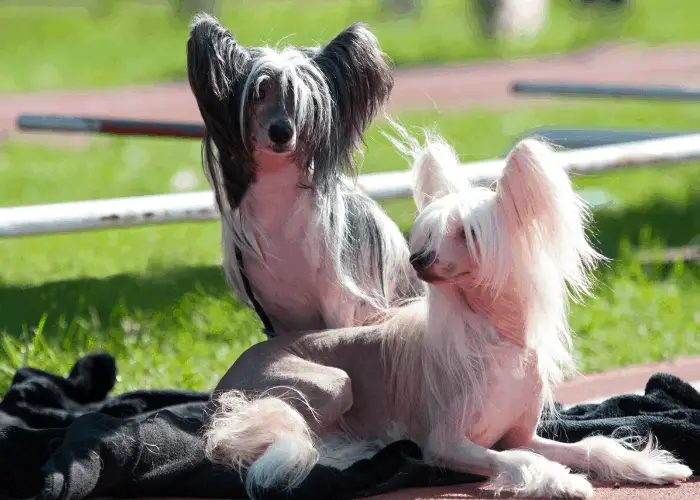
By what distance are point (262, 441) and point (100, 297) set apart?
325 cm

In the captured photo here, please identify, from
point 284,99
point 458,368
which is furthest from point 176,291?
point 458,368

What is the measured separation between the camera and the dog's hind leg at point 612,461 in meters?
3.99

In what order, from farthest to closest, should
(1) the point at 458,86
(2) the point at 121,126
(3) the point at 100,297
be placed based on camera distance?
1. (1) the point at 458,86
2. (3) the point at 100,297
3. (2) the point at 121,126

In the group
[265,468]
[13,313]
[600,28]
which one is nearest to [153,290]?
[13,313]

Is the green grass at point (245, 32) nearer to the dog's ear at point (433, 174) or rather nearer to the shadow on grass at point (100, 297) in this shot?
the shadow on grass at point (100, 297)

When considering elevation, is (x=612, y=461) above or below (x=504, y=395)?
below

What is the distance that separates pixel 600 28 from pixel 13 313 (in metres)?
17.2

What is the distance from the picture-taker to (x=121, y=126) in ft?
20.5

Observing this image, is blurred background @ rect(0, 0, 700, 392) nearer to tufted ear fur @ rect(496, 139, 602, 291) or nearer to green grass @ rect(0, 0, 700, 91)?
green grass @ rect(0, 0, 700, 91)

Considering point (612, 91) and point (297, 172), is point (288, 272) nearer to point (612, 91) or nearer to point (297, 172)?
point (297, 172)

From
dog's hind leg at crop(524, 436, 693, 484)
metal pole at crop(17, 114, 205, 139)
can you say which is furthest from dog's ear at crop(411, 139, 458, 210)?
metal pole at crop(17, 114, 205, 139)

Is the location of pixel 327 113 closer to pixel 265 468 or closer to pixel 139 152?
pixel 265 468

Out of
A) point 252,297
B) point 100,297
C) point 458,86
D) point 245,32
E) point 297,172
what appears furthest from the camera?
point 245,32

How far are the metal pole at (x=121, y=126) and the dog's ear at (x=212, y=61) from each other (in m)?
1.97
